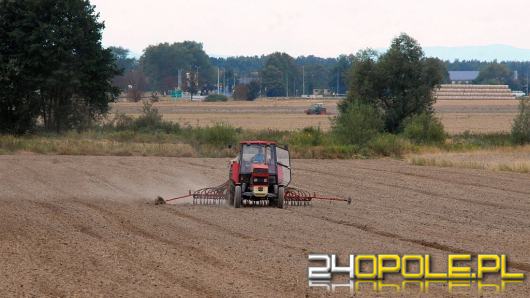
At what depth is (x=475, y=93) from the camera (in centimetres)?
16725

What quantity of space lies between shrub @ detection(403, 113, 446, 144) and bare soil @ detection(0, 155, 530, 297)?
16.9 metres

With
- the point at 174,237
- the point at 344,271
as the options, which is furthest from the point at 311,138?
the point at 344,271

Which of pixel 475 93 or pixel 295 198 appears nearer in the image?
pixel 295 198

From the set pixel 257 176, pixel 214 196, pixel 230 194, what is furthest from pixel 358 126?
pixel 257 176

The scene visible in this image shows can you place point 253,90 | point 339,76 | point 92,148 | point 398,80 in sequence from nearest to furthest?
point 92,148, point 398,80, point 253,90, point 339,76

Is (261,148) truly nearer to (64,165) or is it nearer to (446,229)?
(446,229)

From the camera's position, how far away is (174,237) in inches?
693

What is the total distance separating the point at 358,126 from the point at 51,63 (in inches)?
726

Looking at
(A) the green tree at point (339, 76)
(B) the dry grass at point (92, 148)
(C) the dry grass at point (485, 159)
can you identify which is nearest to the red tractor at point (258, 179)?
(C) the dry grass at point (485, 159)

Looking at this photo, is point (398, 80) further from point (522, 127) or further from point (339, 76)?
point (339, 76)

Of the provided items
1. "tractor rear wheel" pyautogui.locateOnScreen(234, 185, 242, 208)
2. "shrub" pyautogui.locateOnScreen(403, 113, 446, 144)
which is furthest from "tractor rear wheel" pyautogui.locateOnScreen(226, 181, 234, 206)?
"shrub" pyautogui.locateOnScreen(403, 113, 446, 144)

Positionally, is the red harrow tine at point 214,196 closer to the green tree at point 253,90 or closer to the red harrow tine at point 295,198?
the red harrow tine at point 295,198

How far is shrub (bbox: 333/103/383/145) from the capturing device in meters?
47.9

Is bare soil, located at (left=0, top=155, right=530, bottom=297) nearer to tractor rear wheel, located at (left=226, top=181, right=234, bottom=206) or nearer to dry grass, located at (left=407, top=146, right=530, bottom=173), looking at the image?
tractor rear wheel, located at (left=226, top=181, right=234, bottom=206)
